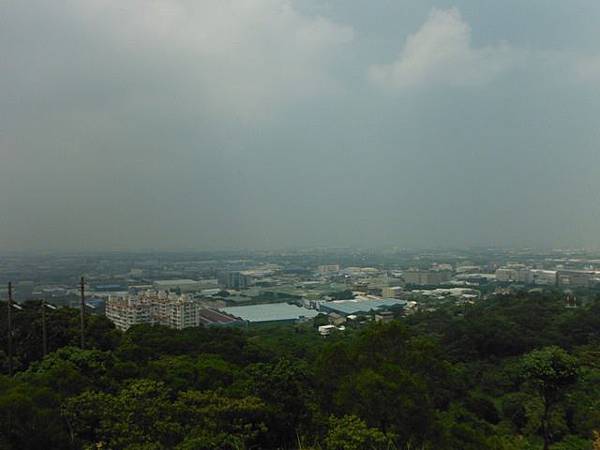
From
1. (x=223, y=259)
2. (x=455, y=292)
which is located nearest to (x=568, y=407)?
(x=455, y=292)

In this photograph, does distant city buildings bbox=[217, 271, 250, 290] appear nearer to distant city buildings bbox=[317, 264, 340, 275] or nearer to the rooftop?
the rooftop

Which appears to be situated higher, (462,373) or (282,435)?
(282,435)

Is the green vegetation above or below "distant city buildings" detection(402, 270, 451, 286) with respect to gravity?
above

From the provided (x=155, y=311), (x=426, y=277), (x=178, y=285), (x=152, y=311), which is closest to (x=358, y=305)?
(x=155, y=311)

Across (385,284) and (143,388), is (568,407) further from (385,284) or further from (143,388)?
(385,284)

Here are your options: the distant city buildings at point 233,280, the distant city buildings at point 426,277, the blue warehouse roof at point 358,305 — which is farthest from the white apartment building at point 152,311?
the distant city buildings at point 426,277

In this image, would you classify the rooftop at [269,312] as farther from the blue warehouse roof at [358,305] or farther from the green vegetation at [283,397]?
the green vegetation at [283,397]

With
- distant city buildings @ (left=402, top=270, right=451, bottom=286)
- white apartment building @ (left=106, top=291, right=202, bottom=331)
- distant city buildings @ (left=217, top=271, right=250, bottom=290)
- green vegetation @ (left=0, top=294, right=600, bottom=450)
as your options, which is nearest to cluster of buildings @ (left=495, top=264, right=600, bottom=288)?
distant city buildings @ (left=402, top=270, right=451, bottom=286)
